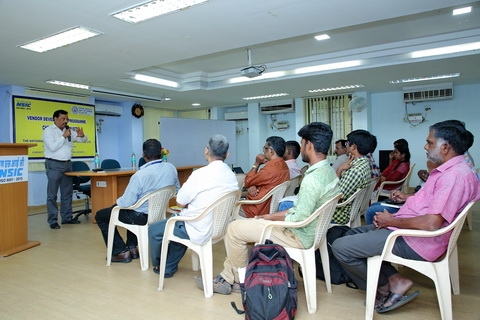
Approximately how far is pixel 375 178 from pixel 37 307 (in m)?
3.05

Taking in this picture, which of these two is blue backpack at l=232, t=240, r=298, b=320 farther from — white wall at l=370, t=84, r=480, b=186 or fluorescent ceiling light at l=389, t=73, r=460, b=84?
white wall at l=370, t=84, r=480, b=186

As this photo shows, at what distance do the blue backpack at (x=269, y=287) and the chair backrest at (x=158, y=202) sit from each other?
1.26 meters

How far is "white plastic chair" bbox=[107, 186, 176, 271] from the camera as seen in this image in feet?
9.86

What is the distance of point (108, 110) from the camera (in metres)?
8.20

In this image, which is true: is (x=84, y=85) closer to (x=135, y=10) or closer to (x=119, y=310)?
(x=135, y=10)

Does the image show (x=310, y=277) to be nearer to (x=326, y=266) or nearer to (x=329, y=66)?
(x=326, y=266)

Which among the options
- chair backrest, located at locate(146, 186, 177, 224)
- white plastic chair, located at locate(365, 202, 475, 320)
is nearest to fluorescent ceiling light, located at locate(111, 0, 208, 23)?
chair backrest, located at locate(146, 186, 177, 224)

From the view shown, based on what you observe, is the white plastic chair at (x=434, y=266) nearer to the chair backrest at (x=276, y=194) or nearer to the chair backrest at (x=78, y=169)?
the chair backrest at (x=276, y=194)

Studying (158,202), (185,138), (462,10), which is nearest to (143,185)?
(158,202)

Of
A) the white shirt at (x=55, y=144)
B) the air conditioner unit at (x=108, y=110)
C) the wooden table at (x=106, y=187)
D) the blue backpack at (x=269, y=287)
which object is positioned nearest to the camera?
the blue backpack at (x=269, y=287)

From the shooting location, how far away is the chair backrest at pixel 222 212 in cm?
246

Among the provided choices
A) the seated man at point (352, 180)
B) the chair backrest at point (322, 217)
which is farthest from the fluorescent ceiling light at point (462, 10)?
the chair backrest at point (322, 217)

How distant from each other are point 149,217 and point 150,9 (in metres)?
1.89

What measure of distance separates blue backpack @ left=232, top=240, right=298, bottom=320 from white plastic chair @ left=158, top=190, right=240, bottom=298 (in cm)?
47
